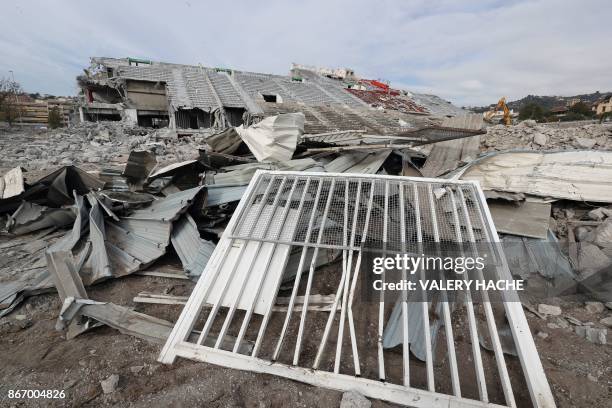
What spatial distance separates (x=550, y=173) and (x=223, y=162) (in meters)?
4.97

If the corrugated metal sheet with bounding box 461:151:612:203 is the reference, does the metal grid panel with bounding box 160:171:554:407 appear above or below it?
below

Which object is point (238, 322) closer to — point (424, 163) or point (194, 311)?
point (194, 311)

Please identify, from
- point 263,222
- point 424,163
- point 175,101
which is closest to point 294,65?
point 175,101

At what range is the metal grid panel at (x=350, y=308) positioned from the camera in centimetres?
Answer: 192

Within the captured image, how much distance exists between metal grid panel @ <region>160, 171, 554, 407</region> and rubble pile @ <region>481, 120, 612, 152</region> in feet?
10.6

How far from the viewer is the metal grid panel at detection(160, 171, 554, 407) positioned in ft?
6.29

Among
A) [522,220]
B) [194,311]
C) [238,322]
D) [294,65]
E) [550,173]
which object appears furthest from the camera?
[294,65]

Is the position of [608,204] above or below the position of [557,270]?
above

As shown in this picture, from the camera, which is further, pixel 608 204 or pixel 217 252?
pixel 608 204

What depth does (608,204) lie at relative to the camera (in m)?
3.64

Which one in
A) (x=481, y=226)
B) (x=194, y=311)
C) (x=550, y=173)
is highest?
(x=550, y=173)

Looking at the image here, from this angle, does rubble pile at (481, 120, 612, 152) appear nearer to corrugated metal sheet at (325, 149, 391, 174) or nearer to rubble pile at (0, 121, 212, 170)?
corrugated metal sheet at (325, 149, 391, 174)

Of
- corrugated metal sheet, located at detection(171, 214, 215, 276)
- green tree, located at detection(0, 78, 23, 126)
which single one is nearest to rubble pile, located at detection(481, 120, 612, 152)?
corrugated metal sheet, located at detection(171, 214, 215, 276)

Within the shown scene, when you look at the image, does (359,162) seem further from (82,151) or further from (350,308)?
(82,151)
